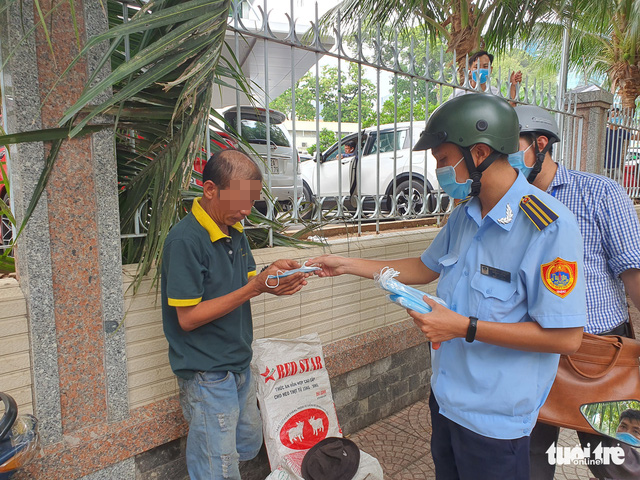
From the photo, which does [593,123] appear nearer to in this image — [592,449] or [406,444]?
[406,444]

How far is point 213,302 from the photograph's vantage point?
6.29ft

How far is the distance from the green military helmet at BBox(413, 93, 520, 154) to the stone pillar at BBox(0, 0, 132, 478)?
145 centimetres

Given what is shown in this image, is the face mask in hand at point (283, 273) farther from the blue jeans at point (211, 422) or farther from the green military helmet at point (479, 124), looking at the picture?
the green military helmet at point (479, 124)

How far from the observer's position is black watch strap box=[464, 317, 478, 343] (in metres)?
1.52

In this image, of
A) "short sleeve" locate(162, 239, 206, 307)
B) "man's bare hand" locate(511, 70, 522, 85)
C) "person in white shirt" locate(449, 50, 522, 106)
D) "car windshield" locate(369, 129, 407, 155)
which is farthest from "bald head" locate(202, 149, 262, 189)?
"car windshield" locate(369, 129, 407, 155)

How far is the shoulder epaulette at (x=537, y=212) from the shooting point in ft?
4.89

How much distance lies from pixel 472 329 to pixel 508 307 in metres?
0.17

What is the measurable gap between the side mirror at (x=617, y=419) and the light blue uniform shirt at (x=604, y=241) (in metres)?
0.32

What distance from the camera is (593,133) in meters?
6.20

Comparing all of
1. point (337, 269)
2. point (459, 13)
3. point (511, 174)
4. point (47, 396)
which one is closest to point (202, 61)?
point (337, 269)

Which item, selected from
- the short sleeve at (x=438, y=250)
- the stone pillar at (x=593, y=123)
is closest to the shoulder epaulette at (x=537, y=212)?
the short sleeve at (x=438, y=250)

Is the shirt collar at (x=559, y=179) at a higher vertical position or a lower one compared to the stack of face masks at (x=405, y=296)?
higher

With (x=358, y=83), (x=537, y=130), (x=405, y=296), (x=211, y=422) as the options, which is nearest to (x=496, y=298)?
(x=405, y=296)

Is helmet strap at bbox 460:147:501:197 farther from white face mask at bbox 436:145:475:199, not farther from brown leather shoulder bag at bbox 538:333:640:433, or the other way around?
brown leather shoulder bag at bbox 538:333:640:433
